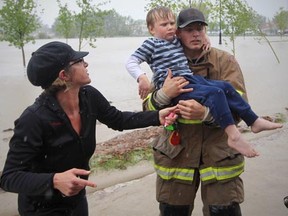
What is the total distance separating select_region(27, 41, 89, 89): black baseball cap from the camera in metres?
1.94

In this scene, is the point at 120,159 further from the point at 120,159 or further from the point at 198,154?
the point at 198,154

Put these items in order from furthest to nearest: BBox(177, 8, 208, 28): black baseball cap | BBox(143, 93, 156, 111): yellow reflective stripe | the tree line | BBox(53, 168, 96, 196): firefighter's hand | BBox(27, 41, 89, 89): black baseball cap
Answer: the tree line < BBox(143, 93, 156, 111): yellow reflective stripe < BBox(177, 8, 208, 28): black baseball cap < BBox(27, 41, 89, 89): black baseball cap < BBox(53, 168, 96, 196): firefighter's hand

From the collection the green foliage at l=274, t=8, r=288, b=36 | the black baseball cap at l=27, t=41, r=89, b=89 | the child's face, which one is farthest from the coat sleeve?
the green foliage at l=274, t=8, r=288, b=36

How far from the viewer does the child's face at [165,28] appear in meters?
2.39

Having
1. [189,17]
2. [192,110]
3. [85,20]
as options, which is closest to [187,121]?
[192,110]

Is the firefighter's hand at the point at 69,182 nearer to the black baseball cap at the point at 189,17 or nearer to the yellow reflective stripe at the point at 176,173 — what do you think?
the yellow reflective stripe at the point at 176,173

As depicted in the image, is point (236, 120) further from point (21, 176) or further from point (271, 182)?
point (271, 182)

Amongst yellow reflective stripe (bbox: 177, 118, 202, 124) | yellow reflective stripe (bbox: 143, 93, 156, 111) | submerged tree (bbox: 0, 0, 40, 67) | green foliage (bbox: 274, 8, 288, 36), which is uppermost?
green foliage (bbox: 274, 8, 288, 36)

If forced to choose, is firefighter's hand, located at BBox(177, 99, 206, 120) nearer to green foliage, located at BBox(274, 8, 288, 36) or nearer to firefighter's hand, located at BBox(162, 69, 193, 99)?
firefighter's hand, located at BBox(162, 69, 193, 99)

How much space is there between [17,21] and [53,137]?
20.9m

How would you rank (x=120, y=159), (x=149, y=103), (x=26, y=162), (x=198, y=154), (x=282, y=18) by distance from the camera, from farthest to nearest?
1. (x=282, y=18)
2. (x=120, y=159)
3. (x=149, y=103)
4. (x=198, y=154)
5. (x=26, y=162)

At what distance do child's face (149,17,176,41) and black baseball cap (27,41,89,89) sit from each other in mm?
722

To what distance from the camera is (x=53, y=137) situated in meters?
1.96

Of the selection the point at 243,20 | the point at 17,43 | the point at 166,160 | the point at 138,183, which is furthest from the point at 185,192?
the point at 17,43
